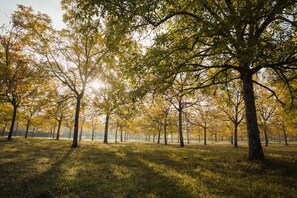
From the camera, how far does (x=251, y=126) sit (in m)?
9.77

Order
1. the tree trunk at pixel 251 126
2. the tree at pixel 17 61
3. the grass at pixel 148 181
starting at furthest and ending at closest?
1. the tree at pixel 17 61
2. the tree trunk at pixel 251 126
3. the grass at pixel 148 181

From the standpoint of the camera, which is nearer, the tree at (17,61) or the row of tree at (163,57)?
the row of tree at (163,57)

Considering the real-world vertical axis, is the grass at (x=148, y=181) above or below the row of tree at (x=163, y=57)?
below

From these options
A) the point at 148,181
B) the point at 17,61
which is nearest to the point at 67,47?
the point at 17,61

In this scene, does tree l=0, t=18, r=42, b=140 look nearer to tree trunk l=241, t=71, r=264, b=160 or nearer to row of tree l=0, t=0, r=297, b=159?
row of tree l=0, t=0, r=297, b=159

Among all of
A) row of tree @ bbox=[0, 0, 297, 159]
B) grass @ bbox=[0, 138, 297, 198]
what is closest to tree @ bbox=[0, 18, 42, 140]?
row of tree @ bbox=[0, 0, 297, 159]

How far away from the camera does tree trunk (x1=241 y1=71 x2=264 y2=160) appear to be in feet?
31.2

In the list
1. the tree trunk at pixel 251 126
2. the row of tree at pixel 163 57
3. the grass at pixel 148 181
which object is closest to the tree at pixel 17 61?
the row of tree at pixel 163 57

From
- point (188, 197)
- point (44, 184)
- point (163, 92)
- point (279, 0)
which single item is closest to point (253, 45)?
point (279, 0)

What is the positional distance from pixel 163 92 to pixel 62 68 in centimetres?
1768

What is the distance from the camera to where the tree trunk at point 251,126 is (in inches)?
374

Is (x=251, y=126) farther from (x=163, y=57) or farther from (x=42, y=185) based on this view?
(x=42, y=185)

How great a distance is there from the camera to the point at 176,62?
29.4ft

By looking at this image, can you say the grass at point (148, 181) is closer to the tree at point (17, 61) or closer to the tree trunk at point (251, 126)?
the tree trunk at point (251, 126)
